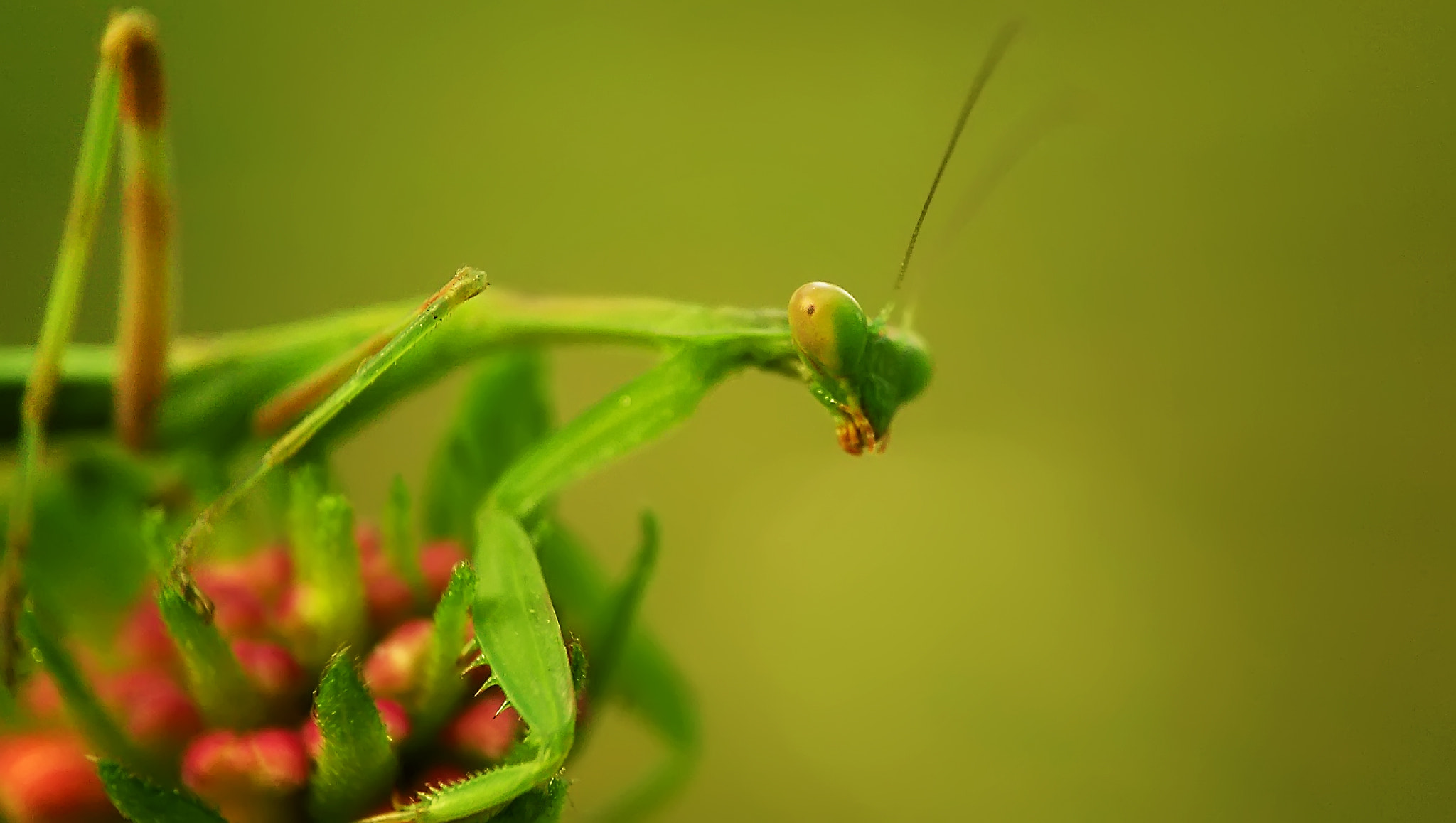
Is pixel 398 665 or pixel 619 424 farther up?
pixel 619 424

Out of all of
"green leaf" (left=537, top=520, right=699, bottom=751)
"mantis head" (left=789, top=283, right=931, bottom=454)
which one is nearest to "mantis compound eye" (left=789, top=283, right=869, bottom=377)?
"mantis head" (left=789, top=283, right=931, bottom=454)

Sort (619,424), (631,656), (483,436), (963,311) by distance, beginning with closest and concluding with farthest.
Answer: (619,424) → (483,436) → (631,656) → (963,311)

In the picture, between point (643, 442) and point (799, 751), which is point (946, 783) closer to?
point (799, 751)

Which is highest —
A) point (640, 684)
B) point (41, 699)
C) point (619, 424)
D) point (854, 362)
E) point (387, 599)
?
point (854, 362)

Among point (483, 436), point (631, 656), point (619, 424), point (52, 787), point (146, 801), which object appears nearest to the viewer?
point (146, 801)

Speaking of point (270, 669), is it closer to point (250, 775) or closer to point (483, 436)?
point (250, 775)

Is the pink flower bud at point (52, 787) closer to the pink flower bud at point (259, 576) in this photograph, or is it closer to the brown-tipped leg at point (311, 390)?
the pink flower bud at point (259, 576)

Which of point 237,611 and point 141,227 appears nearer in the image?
point 237,611

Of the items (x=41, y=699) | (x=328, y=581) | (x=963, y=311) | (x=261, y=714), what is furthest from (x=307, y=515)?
(x=963, y=311)
